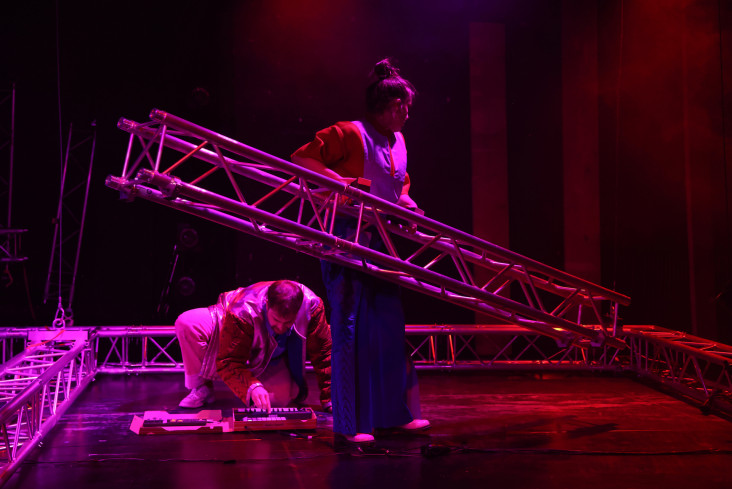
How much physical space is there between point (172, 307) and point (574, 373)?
3.47m

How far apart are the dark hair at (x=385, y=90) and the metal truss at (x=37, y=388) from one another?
Answer: 6.91 ft

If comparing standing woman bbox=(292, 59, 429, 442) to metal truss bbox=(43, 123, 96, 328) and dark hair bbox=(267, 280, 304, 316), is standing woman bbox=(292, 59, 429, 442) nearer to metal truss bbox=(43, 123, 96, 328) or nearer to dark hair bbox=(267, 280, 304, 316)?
dark hair bbox=(267, 280, 304, 316)

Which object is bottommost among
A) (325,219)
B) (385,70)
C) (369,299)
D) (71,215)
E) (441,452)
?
(441,452)

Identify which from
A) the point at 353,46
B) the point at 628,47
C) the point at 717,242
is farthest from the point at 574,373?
the point at 353,46

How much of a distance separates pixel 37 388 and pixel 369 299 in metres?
1.61

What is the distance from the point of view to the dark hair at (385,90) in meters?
3.55

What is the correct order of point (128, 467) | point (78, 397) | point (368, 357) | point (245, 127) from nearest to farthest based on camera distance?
1. point (128, 467)
2. point (368, 357)
3. point (78, 397)
4. point (245, 127)

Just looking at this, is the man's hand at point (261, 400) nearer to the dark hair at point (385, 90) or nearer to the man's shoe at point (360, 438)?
the man's shoe at point (360, 438)

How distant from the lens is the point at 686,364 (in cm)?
474

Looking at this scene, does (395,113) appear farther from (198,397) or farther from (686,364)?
(686,364)

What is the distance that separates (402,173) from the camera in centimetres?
368

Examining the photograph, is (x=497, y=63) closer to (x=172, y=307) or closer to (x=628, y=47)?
(x=628, y=47)

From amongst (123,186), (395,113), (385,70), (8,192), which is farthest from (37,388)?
(8,192)

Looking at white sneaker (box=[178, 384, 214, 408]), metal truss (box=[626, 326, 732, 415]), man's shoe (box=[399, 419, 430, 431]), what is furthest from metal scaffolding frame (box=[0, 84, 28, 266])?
metal truss (box=[626, 326, 732, 415])
